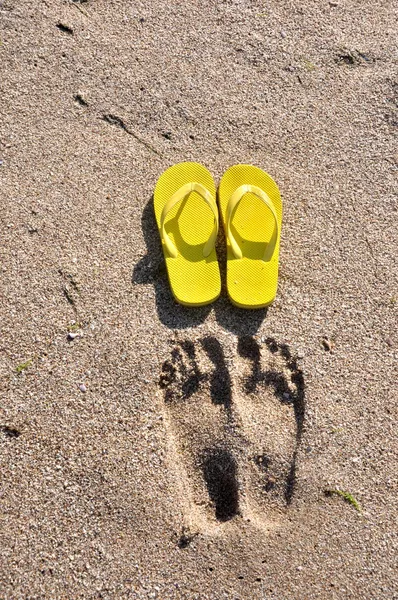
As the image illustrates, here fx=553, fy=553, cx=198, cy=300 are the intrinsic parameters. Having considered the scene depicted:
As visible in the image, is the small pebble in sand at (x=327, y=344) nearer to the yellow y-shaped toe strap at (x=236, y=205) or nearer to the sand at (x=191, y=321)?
the sand at (x=191, y=321)

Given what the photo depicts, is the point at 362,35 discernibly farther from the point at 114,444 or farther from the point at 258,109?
the point at 114,444

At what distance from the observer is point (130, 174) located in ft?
7.04

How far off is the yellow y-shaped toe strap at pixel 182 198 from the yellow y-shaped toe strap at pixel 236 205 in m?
0.06

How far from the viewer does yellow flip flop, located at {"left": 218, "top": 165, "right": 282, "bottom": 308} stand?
1.98 m

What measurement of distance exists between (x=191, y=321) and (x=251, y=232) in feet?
1.36

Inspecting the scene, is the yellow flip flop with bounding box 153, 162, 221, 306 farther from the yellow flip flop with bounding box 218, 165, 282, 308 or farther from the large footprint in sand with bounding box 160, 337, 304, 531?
the large footprint in sand with bounding box 160, 337, 304, 531

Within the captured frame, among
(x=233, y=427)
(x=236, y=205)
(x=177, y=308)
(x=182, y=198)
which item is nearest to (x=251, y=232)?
(x=236, y=205)

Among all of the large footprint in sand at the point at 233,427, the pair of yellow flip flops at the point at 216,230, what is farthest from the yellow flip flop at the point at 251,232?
the large footprint in sand at the point at 233,427

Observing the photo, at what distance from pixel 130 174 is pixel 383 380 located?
1.21 meters

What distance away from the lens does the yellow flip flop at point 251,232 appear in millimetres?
1984

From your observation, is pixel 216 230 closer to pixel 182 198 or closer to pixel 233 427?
pixel 182 198

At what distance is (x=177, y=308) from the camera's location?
198cm

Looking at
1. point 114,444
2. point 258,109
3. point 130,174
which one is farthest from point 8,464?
point 258,109

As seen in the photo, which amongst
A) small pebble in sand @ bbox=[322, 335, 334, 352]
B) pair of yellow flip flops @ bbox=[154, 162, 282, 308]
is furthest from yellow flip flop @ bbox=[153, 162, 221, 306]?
small pebble in sand @ bbox=[322, 335, 334, 352]
